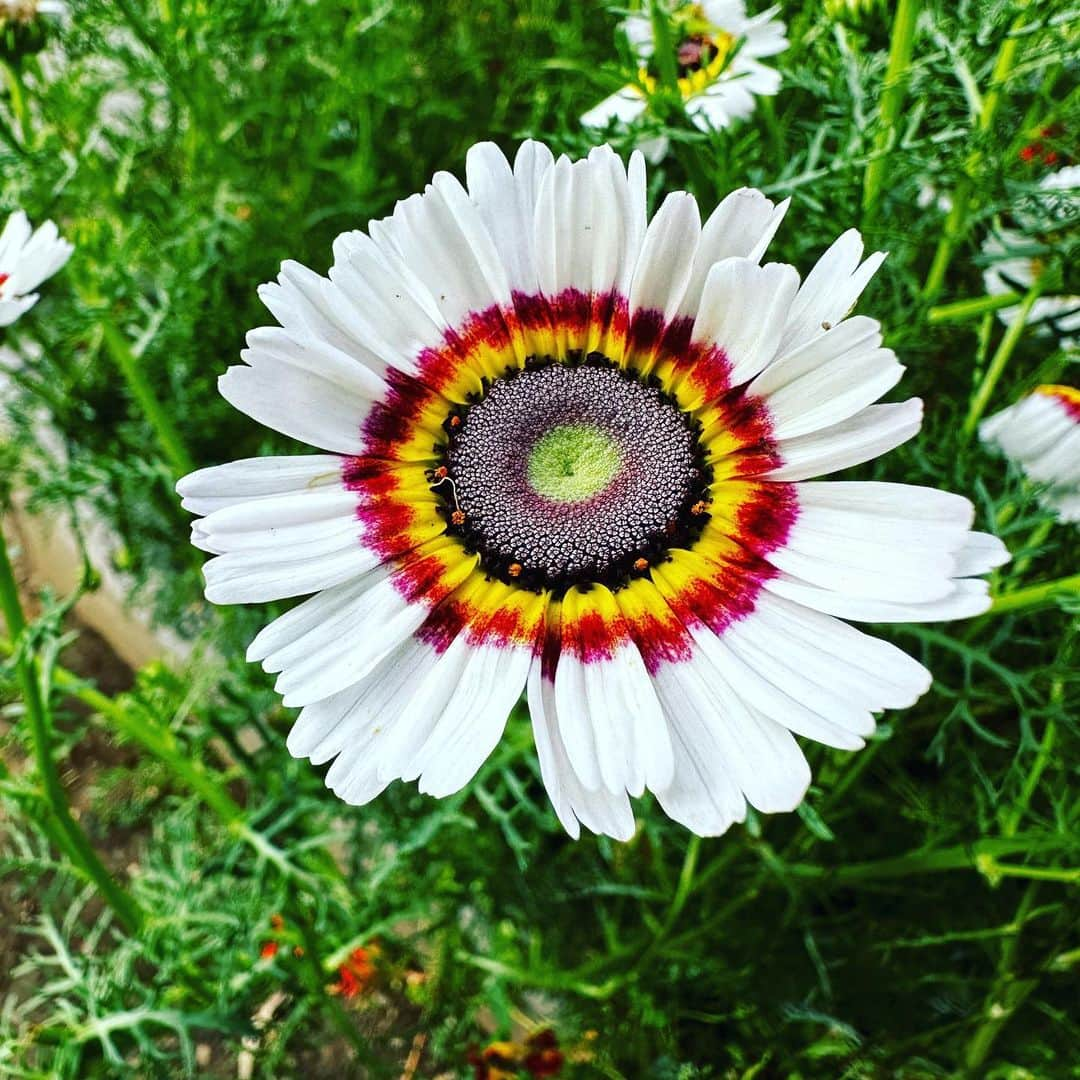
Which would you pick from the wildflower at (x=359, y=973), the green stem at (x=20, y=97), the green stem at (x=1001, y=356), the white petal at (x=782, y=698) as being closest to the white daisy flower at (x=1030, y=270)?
the green stem at (x=1001, y=356)

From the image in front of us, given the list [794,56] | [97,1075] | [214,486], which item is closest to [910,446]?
[794,56]

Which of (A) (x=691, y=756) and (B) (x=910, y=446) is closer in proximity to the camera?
(A) (x=691, y=756)

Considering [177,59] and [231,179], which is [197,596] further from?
[177,59]

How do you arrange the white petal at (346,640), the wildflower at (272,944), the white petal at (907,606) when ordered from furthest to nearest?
the wildflower at (272,944), the white petal at (346,640), the white petal at (907,606)

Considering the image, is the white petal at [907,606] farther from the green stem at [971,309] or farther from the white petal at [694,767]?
the green stem at [971,309]

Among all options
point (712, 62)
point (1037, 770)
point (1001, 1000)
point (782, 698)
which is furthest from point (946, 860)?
point (712, 62)

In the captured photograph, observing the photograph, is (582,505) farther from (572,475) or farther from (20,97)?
(20,97)
